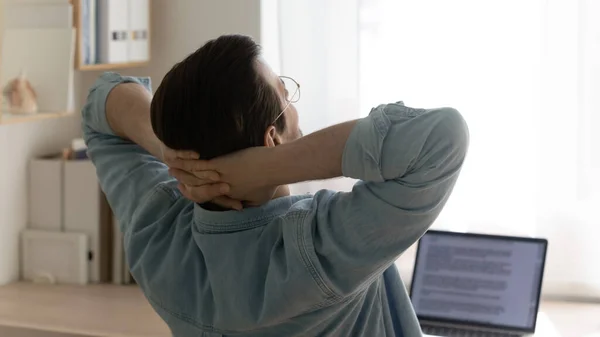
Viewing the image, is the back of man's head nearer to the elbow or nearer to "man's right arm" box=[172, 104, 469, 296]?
Answer: "man's right arm" box=[172, 104, 469, 296]

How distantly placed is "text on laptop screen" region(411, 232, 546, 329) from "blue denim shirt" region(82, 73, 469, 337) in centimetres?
108

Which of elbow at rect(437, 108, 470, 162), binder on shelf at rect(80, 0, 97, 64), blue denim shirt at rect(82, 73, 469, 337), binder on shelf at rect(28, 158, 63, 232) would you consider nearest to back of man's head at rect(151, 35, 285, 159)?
blue denim shirt at rect(82, 73, 469, 337)

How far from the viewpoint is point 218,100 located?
1000 millimetres

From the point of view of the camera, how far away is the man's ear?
104 centimetres

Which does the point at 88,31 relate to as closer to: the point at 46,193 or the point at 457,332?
the point at 46,193

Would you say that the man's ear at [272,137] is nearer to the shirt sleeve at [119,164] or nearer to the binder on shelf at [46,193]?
the shirt sleeve at [119,164]

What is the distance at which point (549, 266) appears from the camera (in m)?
2.48

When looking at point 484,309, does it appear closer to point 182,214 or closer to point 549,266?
point 549,266

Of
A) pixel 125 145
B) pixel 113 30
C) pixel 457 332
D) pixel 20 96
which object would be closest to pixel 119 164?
pixel 125 145

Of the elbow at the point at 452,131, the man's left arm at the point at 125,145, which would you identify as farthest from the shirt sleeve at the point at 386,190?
the man's left arm at the point at 125,145

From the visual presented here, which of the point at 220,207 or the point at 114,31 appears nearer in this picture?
the point at 220,207

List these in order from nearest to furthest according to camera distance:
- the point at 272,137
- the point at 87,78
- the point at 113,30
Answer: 1. the point at 272,137
2. the point at 113,30
3. the point at 87,78

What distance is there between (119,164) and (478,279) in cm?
119

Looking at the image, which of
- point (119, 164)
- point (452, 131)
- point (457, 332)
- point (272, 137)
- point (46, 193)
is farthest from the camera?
point (46, 193)
